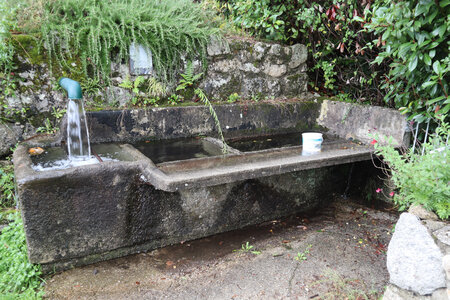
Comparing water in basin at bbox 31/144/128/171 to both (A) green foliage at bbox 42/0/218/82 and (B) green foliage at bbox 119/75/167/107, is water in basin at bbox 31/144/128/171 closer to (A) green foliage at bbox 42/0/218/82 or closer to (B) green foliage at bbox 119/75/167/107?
(B) green foliage at bbox 119/75/167/107

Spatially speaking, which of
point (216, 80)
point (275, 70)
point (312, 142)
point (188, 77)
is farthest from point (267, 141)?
point (188, 77)

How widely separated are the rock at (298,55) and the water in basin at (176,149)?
5.94ft

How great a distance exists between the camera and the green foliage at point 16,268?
2293mm

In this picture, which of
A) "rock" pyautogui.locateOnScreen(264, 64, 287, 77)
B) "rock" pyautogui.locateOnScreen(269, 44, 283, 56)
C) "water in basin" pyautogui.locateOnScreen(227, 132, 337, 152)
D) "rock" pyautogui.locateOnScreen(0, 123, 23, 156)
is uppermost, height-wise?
"rock" pyautogui.locateOnScreen(269, 44, 283, 56)

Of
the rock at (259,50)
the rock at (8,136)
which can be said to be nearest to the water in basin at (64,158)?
the rock at (8,136)

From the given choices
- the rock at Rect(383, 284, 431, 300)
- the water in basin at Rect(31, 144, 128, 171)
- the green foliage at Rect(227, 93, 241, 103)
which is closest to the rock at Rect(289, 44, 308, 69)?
the green foliage at Rect(227, 93, 241, 103)

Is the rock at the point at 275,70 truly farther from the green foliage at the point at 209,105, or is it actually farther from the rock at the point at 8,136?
the rock at the point at 8,136

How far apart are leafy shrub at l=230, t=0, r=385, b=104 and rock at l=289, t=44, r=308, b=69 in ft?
0.77

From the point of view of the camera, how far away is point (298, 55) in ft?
14.8

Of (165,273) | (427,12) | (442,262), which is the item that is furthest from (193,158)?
(427,12)

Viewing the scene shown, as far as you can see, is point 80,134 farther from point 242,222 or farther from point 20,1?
point 242,222

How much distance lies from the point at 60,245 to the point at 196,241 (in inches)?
46.4

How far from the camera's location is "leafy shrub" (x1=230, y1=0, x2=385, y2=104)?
166 inches

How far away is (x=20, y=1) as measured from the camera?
328 cm
